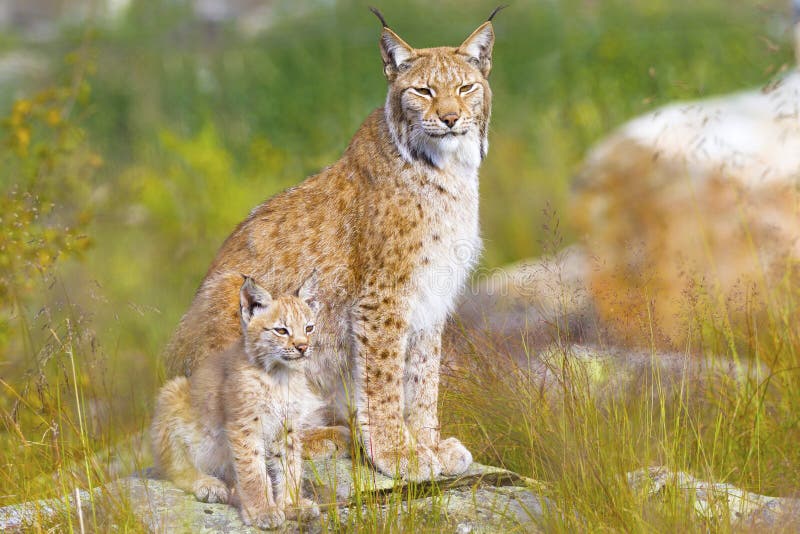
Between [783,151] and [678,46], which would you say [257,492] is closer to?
[783,151]

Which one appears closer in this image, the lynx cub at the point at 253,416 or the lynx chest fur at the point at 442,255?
the lynx cub at the point at 253,416

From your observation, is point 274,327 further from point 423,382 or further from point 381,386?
point 423,382

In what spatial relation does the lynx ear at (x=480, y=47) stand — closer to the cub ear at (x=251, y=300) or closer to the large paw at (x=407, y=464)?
the cub ear at (x=251, y=300)

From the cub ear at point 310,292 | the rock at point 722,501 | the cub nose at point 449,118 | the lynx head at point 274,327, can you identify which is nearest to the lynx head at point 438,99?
the cub nose at point 449,118

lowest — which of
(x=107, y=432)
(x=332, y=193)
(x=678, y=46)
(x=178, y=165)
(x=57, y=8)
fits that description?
(x=107, y=432)

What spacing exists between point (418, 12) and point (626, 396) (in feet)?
35.2

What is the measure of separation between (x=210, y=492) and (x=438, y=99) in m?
2.34

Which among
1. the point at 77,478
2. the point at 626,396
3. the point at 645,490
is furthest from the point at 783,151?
the point at 77,478

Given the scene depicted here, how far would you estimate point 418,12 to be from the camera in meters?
15.5

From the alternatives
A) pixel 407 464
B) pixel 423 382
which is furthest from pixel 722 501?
pixel 423 382

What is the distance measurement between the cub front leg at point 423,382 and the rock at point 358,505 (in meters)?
0.46

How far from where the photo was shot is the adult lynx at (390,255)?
5.85 metres

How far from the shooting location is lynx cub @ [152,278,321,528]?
505 centimetres

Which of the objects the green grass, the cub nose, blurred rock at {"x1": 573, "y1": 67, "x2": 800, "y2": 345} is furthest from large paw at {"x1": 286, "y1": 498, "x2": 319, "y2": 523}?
blurred rock at {"x1": 573, "y1": 67, "x2": 800, "y2": 345}
